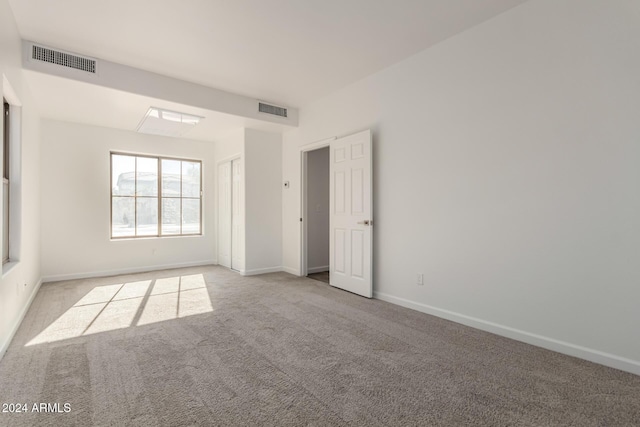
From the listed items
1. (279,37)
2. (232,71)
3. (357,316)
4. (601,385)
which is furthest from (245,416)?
(232,71)

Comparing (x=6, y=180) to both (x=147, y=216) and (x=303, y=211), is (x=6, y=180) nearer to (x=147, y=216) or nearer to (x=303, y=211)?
(x=147, y=216)

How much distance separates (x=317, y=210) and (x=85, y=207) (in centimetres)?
394

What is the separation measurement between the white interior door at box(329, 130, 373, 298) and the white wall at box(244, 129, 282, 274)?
59.4 inches

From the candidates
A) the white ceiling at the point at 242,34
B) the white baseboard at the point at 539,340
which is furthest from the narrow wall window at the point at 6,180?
the white baseboard at the point at 539,340

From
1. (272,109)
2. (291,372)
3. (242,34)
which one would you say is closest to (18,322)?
(291,372)

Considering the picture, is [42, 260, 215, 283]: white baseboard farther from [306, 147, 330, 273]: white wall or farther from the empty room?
[306, 147, 330, 273]: white wall

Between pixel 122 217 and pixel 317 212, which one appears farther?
pixel 317 212

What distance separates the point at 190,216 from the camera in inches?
256

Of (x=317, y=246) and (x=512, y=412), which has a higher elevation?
(x=317, y=246)

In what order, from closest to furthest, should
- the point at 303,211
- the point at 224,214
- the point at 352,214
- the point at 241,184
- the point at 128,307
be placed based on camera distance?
1. the point at 128,307
2. the point at 352,214
3. the point at 303,211
4. the point at 241,184
5. the point at 224,214

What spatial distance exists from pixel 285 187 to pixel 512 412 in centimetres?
471

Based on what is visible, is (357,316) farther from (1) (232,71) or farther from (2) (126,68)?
(2) (126,68)

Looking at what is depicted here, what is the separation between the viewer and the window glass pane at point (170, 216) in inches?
243

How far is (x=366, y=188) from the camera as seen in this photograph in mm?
4129
